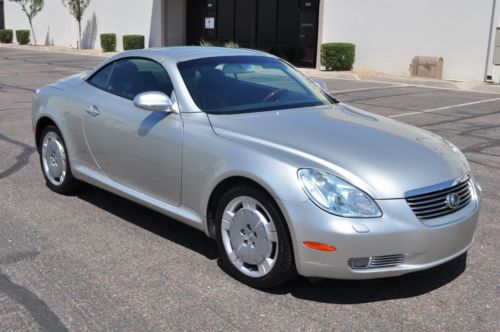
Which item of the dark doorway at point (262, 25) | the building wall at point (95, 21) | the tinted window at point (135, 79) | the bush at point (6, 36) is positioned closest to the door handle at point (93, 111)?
the tinted window at point (135, 79)

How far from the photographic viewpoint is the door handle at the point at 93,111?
17.0 feet

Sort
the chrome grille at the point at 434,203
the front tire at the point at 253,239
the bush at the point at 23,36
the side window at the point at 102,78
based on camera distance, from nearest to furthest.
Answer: the chrome grille at the point at 434,203 → the front tire at the point at 253,239 → the side window at the point at 102,78 → the bush at the point at 23,36

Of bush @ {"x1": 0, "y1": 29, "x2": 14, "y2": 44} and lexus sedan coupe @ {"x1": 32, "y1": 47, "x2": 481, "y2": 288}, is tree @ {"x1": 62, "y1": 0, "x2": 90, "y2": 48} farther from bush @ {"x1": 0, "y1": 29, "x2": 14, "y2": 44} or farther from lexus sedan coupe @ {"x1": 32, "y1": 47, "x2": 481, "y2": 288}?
lexus sedan coupe @ {"x1": 32, "y1": 47, "x2": 481, "y2": 288}

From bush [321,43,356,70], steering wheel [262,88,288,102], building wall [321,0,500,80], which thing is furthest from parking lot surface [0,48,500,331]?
bush [321,43,356,70]

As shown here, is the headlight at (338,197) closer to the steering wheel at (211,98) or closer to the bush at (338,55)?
the steering wheel at (211,98)

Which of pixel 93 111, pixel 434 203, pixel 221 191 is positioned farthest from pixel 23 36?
pixel 434 203

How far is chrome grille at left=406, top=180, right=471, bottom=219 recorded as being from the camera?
3.57 m

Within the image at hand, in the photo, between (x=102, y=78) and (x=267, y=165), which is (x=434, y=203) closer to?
(x=267, y=165)

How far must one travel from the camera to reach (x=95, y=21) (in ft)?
113

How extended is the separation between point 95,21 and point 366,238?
33.5 m

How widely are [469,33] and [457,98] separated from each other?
15.6 ft

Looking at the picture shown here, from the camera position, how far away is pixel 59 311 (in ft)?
11.7

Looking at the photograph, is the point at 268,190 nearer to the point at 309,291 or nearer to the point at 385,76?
the point at 309,291

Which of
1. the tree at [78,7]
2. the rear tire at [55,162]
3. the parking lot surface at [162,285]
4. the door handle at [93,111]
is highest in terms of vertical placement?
the tree at [78,7]
